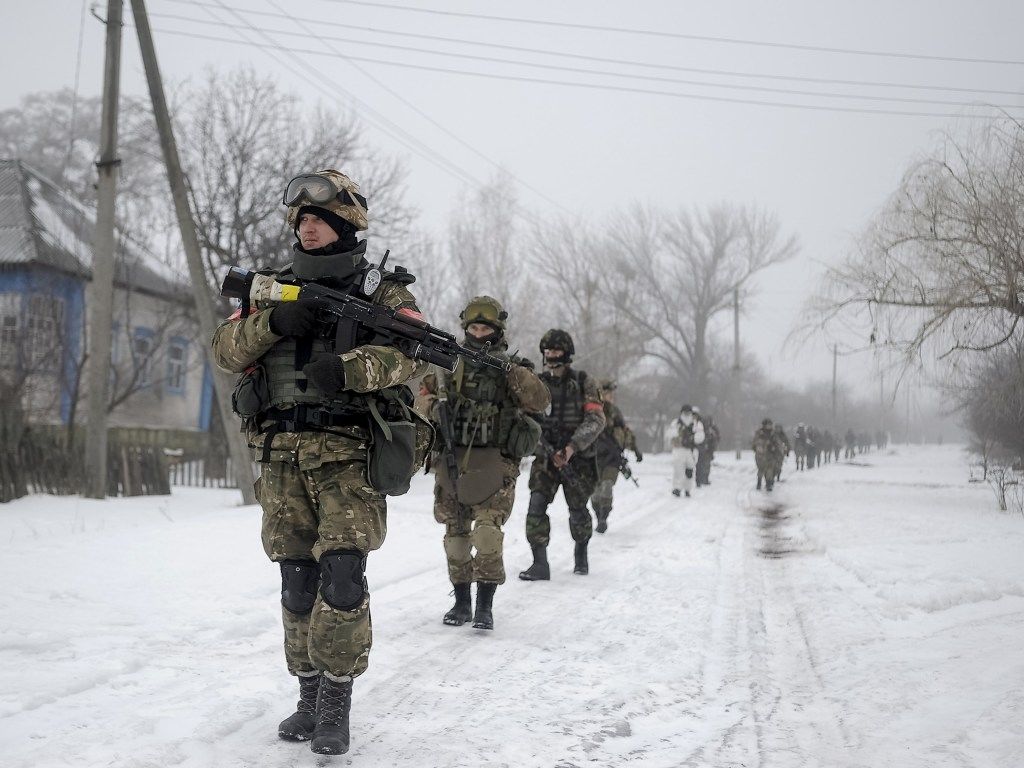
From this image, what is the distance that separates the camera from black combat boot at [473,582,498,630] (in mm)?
5043

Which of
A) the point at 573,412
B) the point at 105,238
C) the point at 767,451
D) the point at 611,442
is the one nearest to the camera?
the point at 573,412

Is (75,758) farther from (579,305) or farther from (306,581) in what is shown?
(579,305)

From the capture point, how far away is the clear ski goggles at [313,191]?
10.5ft

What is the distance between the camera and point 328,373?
2.93 meters

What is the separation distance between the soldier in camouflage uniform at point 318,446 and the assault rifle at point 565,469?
3.77 meters

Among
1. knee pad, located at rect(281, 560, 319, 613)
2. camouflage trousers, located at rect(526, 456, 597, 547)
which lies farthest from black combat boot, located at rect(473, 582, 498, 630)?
knee pad, located at rect(281, 560, 319, 613)

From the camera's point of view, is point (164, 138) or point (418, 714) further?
point (164, 138)

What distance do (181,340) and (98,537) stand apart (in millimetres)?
22969

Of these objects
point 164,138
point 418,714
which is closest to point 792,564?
point 418,714

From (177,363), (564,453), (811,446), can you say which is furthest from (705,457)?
(177,363)

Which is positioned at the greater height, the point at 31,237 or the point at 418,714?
the point at 31,237

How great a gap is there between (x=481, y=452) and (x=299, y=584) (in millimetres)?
2172

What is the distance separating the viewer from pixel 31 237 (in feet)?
75.5

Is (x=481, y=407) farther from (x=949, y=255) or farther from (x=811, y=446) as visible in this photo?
(x=811, y=446)
